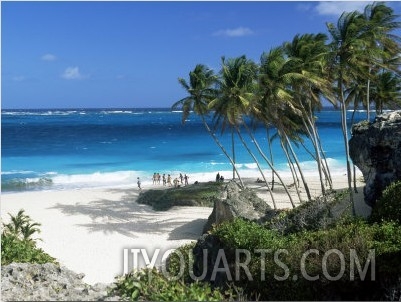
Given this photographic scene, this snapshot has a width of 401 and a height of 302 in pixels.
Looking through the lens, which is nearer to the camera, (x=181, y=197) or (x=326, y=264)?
(x=326, y=264)

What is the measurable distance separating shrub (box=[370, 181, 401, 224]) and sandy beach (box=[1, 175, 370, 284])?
4801mm

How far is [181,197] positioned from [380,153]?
1474 centimetres

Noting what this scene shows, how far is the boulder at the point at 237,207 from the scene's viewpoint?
757 inches

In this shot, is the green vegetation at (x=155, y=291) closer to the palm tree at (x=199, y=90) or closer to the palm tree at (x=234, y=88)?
the palm tree at (x=234, y=88)

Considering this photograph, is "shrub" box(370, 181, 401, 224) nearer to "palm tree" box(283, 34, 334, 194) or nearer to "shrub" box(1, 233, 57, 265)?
"palm tree" box(283, 34, 334, 194)

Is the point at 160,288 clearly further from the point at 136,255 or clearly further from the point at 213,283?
the point at 136,255

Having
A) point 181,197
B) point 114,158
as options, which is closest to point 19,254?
point 181,197

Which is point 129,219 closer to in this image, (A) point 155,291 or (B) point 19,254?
(B) point 19,254

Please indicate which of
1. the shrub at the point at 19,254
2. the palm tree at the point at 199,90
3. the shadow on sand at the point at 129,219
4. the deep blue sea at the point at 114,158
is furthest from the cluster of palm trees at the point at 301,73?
the deep blue sea at the point at 114,158

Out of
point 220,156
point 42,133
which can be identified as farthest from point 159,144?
point 42,133

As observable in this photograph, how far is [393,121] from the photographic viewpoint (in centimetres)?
1730

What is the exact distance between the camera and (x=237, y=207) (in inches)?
770

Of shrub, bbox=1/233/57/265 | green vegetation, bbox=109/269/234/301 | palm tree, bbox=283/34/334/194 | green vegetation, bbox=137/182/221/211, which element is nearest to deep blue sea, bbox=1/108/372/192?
green vegetation, bbox=137/182/221/211

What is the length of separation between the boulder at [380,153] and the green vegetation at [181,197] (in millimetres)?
11531
